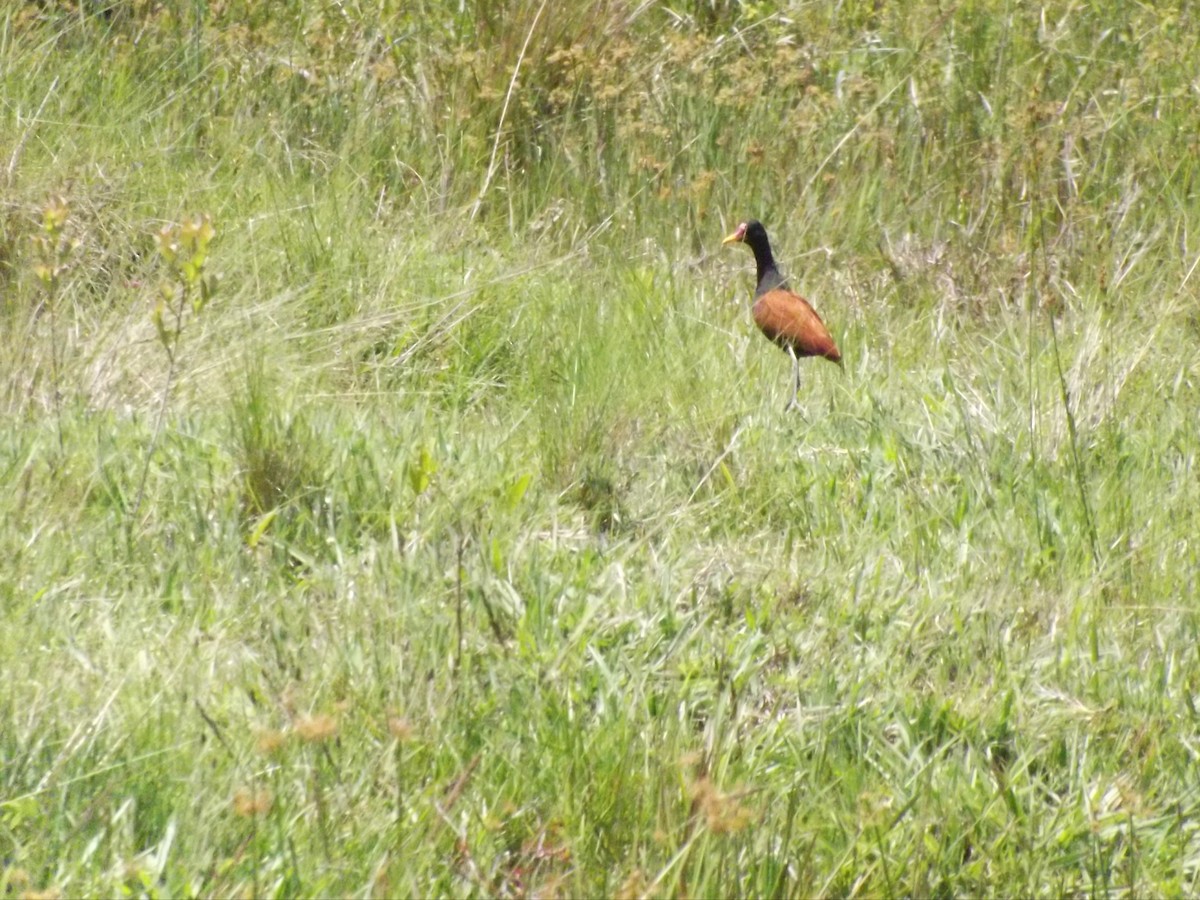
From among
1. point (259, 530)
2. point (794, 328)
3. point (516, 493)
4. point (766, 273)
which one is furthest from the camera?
point (766, 273)

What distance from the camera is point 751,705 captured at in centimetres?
253

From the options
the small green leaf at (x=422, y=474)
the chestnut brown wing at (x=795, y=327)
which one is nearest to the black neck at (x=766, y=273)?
the chestnut brown wing at (x=795, y=327)

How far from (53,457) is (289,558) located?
0.57 metres

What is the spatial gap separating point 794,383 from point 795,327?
0.78 ft

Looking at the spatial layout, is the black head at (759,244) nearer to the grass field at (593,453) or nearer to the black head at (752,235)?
the black head at (752,235)

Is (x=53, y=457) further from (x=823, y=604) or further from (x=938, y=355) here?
(x=938, y=355)

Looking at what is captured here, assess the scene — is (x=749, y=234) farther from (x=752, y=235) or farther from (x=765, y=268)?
(x=765, y=268)

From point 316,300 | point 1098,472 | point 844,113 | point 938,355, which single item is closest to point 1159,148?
point 844,113

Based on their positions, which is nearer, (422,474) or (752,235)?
(422,474)

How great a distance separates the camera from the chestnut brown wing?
13.6 feet

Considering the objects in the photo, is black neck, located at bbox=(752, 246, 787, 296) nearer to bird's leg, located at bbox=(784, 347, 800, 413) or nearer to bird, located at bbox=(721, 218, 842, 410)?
bird, located at bbox=(721, 218, 842, 410)

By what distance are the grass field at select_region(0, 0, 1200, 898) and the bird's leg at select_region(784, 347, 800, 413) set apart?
56 mm

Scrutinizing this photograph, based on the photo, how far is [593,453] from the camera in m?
3.36

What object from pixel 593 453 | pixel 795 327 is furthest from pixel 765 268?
pixel 593 453
